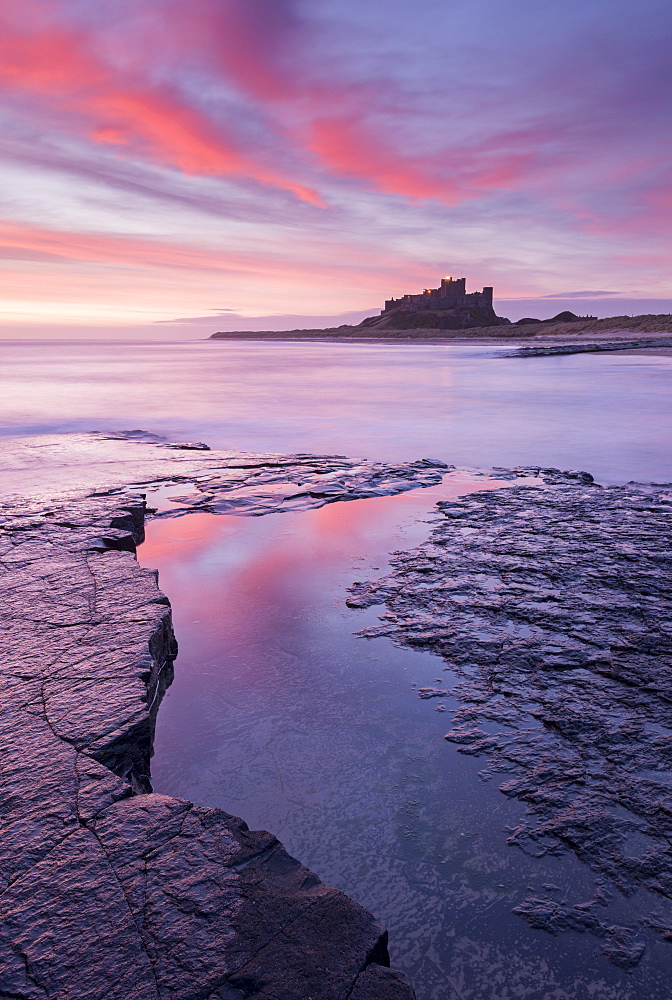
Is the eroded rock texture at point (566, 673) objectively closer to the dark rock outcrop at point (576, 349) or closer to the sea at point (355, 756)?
the sea at point (355, 756)

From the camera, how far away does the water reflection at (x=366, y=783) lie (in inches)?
63.7

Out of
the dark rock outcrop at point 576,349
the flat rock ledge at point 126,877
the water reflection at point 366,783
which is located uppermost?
the dark rock outcrop at point 576,349

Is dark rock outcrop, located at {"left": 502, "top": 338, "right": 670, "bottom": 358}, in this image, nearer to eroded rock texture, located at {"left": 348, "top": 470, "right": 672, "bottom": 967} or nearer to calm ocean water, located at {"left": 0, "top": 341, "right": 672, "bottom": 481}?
calm ocean water, located at {"left": 0, "top": 341, "right": 672, "bottom": 481}

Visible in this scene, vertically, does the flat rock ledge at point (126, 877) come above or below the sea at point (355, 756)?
above

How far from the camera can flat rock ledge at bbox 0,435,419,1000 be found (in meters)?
1.34

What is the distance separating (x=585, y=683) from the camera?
276 cm

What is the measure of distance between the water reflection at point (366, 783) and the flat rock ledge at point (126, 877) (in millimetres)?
240

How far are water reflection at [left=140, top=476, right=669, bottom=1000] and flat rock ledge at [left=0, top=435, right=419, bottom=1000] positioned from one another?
0.24 metres

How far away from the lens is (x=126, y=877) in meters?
1.57

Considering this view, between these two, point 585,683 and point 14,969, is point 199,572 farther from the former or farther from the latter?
point 14,969

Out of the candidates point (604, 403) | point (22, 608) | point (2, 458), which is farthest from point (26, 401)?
point (22, 608)

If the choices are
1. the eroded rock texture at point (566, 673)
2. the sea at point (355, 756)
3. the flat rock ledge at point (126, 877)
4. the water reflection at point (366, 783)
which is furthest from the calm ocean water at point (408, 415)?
the flat rock ledge at point (126, 877)

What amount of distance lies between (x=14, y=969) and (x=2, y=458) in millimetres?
8581

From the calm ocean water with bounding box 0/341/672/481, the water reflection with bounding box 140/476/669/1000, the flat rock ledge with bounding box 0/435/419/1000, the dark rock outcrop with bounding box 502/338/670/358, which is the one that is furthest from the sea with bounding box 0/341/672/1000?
the dark rock outcrop with bounding box 502/338/670/358
